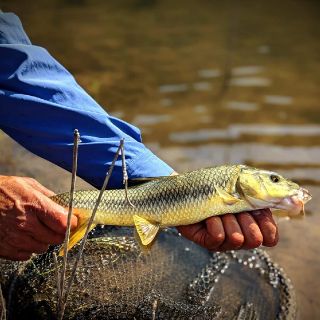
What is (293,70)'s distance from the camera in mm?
9109

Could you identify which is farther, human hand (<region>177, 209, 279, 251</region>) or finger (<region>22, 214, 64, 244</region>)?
human hand (<region>177, 209, 279, 251</region>)

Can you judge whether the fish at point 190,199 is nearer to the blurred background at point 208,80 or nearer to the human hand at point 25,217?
the human hand at point 25,217

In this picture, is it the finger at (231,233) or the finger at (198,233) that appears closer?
the finger at (231,233)

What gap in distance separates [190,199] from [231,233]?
325 mm

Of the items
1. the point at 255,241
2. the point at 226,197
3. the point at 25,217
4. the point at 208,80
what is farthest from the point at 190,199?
the point at 208,80

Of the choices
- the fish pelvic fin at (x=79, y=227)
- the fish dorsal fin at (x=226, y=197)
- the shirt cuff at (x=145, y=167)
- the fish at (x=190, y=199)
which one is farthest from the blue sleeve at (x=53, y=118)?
the fish dorsal fin at (x=226, y=197)

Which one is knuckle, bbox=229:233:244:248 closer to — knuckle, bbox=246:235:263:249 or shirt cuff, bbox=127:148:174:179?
knuckle, bbox=246:235:263:249

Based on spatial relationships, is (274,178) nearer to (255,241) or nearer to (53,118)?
(255,241)

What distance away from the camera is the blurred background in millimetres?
5094

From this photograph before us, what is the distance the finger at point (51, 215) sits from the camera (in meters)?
2.39

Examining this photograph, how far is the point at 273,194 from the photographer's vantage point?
272 cm

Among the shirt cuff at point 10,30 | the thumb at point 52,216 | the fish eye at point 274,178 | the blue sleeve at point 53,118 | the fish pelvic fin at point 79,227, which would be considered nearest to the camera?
the thumb at point 52,216

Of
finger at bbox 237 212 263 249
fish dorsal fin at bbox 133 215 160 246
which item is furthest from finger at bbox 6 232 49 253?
finger at bbox 237 212 263 249

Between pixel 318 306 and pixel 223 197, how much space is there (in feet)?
5.99
